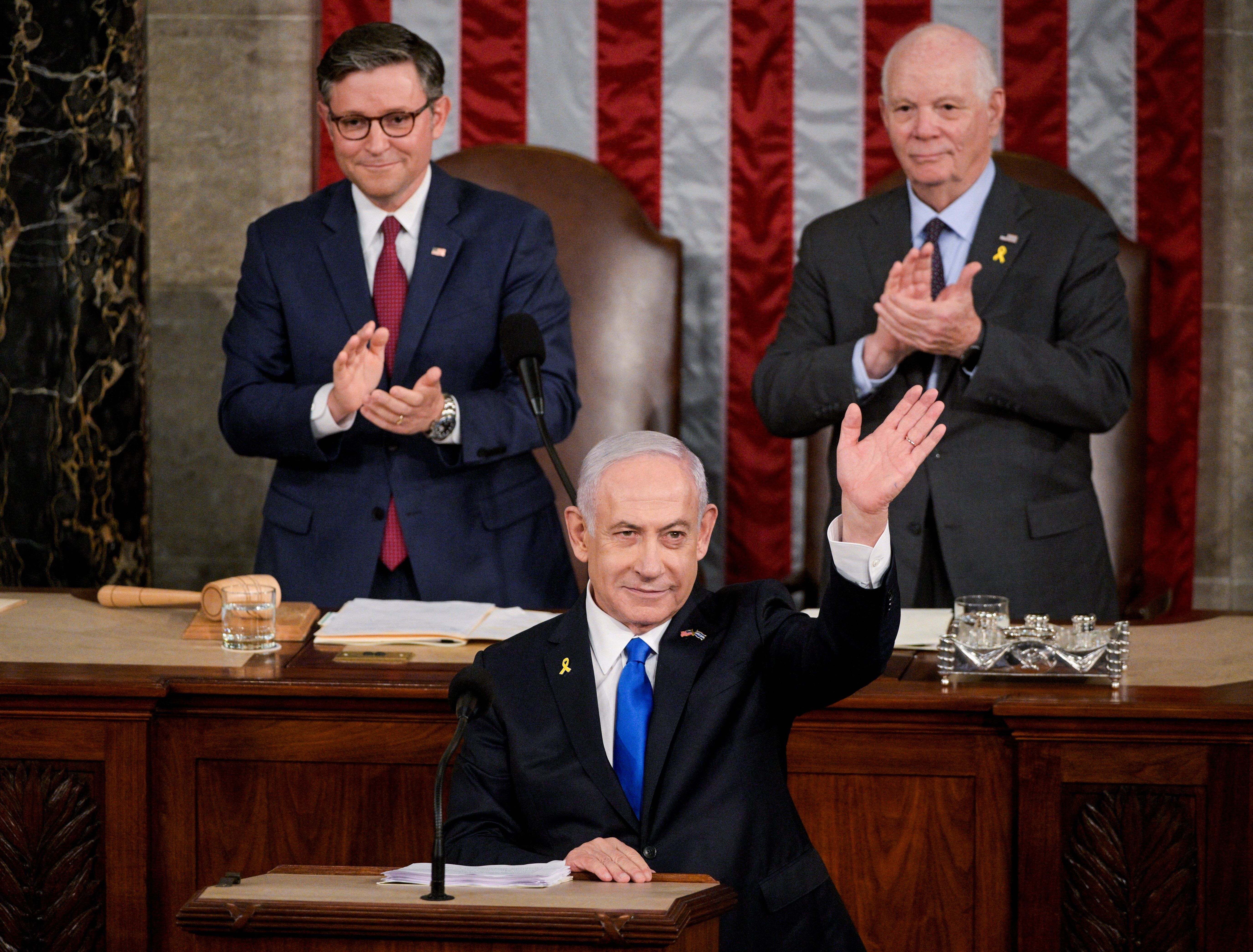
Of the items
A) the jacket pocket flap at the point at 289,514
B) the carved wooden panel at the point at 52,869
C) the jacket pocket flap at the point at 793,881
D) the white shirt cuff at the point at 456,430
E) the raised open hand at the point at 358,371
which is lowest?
the carved wooden panel at the point at 52,869

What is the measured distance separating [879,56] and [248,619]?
105 inches

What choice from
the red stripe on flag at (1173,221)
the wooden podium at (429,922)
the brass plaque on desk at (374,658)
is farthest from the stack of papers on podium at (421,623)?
the red stripe on flag at (1173,221)

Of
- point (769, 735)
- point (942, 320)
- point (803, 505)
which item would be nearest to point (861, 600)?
point (769, 735)

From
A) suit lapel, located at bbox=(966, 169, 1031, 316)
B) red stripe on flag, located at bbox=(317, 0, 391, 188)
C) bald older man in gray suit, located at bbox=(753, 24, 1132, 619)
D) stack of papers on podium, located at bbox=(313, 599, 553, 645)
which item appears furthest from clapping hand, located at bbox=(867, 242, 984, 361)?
red stripe on flag, located at bbox=(317, 0, 391, 188)

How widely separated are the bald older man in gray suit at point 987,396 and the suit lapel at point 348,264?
2.73 ft

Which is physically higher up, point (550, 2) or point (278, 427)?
point (550, 2)

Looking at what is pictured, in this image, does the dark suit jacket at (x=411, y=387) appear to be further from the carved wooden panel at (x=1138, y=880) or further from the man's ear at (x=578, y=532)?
the carved wooden panel at (x=1138, y=880)

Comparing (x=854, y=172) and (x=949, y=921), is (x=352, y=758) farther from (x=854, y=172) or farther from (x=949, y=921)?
(x=854, y=172)

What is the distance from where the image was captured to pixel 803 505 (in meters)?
4.70

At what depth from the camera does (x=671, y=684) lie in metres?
2.16

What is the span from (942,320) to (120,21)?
2.60 meters

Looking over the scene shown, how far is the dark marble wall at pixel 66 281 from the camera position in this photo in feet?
14.6

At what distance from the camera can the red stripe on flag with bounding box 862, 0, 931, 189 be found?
15.0ft

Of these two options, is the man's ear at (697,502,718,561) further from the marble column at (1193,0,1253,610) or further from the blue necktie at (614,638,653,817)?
the marble column at (1193,0,1253,610)
